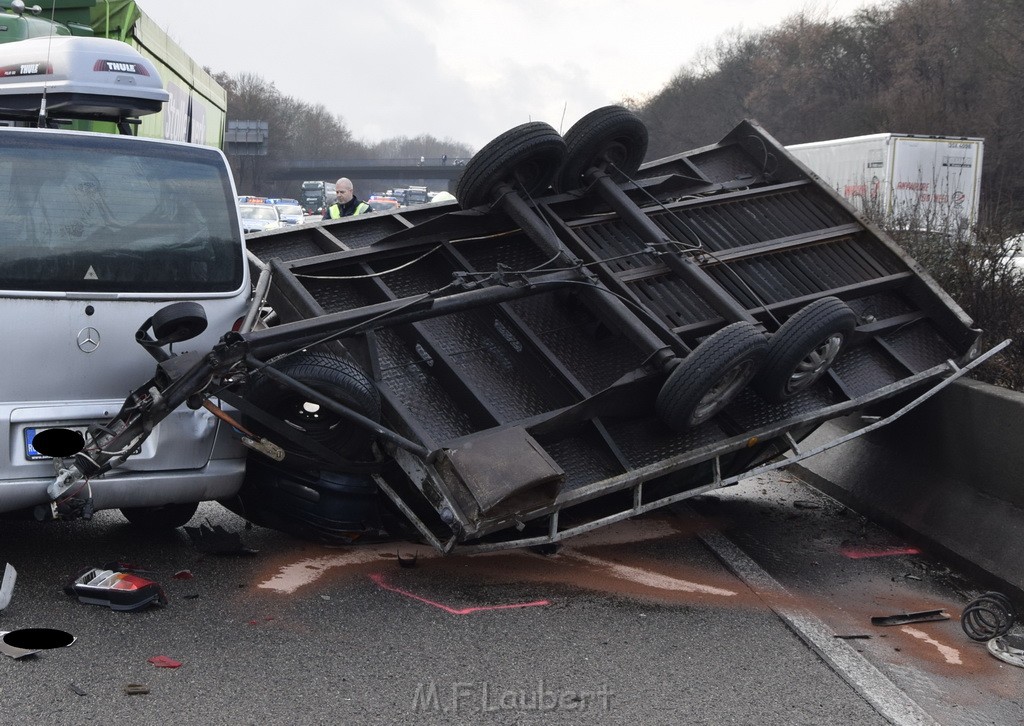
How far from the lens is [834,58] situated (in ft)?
184

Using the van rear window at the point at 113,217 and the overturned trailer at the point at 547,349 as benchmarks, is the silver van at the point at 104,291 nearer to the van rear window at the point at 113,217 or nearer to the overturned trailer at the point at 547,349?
the van rear window at the point at 113,217

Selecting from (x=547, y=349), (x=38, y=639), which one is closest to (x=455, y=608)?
(x=547, y=349)

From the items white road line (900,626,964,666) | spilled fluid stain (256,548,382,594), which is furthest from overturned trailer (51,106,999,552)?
white road line (900,626,964,666)

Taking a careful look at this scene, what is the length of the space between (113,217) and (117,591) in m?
1.76

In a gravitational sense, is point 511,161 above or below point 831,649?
above

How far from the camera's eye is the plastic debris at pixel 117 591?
4695 mm

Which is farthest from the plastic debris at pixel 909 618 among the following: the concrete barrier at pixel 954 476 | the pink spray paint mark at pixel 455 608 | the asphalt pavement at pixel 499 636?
→ the pink spray paint mark at pixel 455 608

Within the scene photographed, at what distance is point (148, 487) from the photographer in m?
4.99

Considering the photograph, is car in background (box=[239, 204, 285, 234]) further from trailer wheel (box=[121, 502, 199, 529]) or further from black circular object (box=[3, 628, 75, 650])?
black circular object (box=[3, 628, 75, 650])

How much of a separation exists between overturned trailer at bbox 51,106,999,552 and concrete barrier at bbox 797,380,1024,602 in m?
0.35

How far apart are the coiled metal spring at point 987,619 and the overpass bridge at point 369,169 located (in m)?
101

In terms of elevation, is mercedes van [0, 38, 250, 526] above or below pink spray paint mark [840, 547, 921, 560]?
above

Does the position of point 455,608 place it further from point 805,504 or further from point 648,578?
point 805,504

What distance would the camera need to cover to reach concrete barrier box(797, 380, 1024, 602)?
5738 mm
